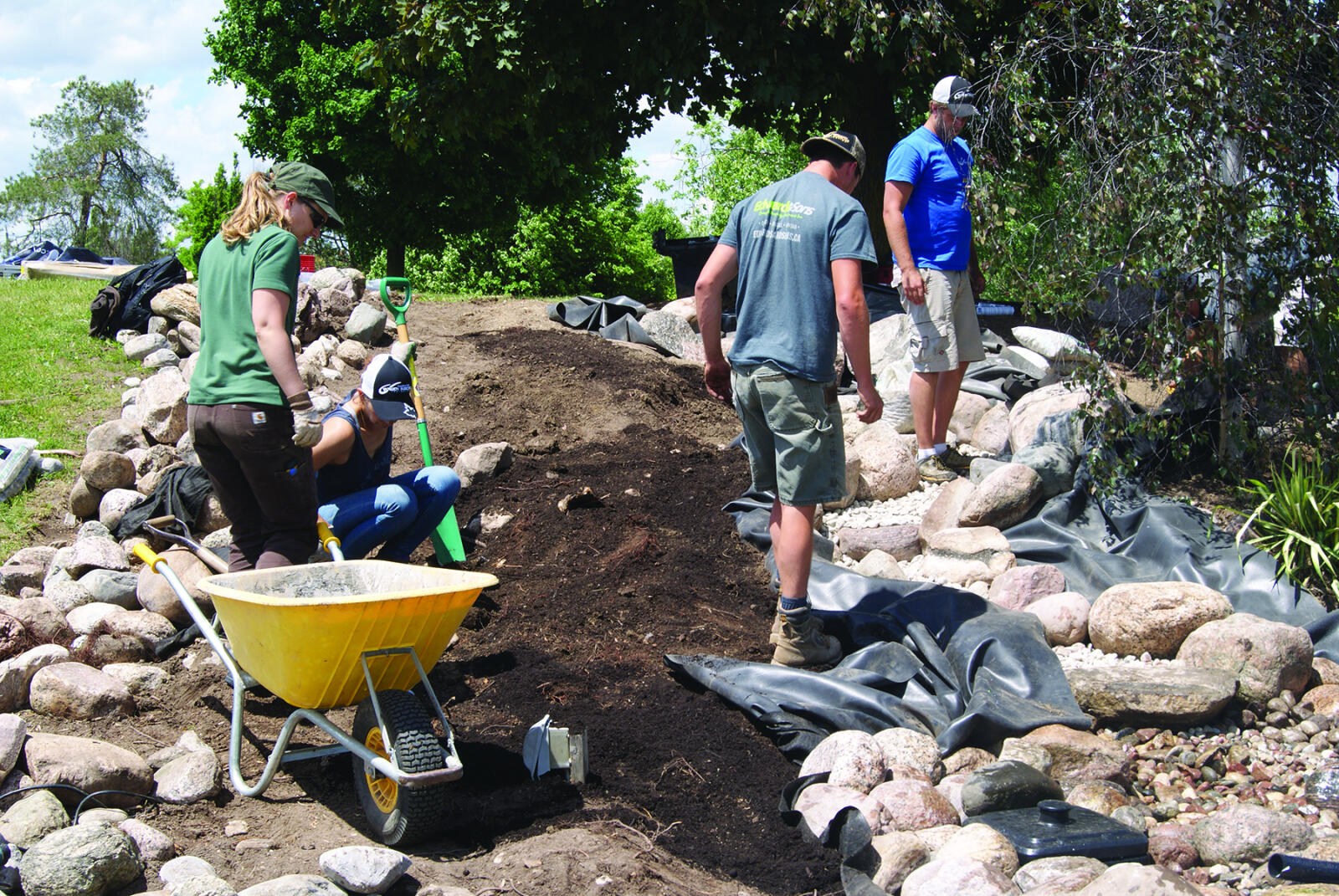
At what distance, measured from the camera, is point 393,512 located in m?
3.96

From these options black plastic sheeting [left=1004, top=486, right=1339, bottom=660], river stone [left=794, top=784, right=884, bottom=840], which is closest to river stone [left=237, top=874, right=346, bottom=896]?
river stone [left=794, top=784, right=884, bottom=840]

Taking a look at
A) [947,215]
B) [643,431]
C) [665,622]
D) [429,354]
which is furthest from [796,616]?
[429,354]

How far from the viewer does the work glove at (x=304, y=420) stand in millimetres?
3183

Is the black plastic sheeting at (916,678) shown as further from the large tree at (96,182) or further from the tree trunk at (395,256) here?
the large tree at (96,182)

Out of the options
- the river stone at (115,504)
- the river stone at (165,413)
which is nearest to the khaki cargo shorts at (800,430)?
the river stone at (115,504)

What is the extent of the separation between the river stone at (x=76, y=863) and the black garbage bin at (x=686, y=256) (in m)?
8.62

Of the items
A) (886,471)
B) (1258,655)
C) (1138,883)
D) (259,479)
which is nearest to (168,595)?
(259,479)

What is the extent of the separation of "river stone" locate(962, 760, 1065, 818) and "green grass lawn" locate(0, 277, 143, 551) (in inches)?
182

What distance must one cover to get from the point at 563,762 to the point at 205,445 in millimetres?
1603

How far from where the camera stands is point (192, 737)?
316 centimetres

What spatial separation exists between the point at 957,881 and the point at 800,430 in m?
1.59

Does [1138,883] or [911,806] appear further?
[911,806]

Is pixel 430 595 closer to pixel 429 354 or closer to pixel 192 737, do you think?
pixel 192 737

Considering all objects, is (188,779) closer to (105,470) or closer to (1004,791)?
(1004,791)
